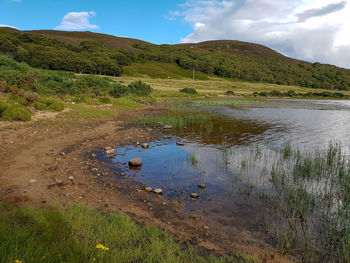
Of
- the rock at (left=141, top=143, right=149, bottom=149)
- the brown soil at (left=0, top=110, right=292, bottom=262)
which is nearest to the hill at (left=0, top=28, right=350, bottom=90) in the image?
the brown soil at (left=0, top=110, right=292, bottom=262)

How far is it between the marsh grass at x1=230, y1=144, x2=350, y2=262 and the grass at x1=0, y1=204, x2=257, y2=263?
57.8 inches

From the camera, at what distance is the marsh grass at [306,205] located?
4941 millimetres

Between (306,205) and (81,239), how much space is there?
5737 millimetres

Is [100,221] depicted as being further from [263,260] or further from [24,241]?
[263,260]

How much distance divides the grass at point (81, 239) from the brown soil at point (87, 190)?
52cm

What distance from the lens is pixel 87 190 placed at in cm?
708

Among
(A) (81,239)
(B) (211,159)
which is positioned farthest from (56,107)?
(A) (81,239)

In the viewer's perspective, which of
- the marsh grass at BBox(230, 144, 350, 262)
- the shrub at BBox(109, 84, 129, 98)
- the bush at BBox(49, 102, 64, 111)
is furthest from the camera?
the shrub at BBox(109, 84, 129, 98)

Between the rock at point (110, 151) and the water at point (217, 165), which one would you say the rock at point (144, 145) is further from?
the rock at point (110, 151)

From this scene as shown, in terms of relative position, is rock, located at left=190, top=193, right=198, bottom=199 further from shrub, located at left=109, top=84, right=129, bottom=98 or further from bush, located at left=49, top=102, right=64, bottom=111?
shrub, located at left=109, top=84, right=129, bottom=98

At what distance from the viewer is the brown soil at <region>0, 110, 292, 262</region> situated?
5180 millimetres

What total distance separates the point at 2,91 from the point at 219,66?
134m

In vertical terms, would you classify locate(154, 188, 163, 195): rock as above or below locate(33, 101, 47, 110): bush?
below

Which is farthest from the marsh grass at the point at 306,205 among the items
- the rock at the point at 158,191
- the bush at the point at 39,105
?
the bush at the point at 39,105
